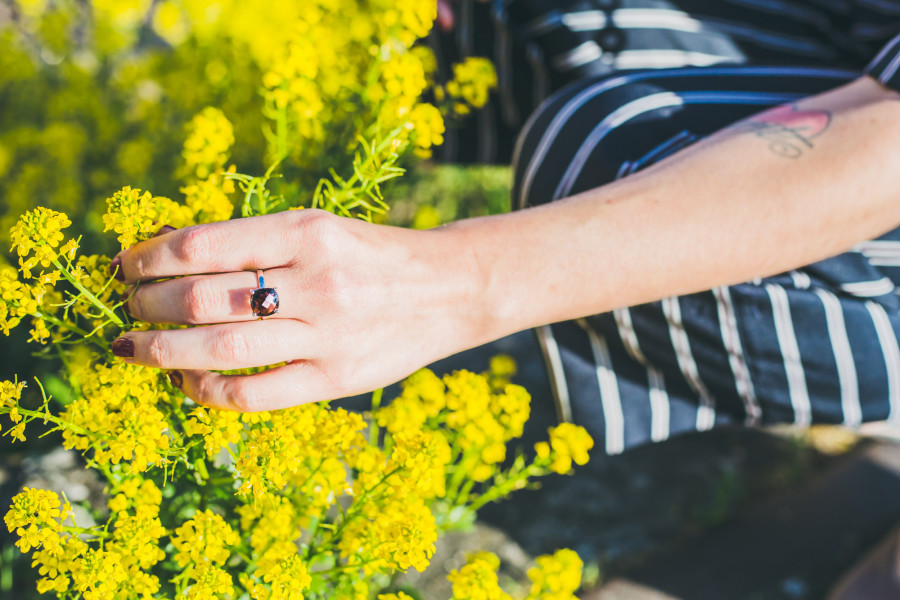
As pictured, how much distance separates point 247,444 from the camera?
80 cm

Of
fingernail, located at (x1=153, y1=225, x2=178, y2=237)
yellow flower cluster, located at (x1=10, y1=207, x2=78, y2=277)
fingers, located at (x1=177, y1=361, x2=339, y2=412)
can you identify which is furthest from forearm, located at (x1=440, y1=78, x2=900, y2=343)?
yellow flower cluster, located at (x1=10, y1=207, x2=78, y2=277)

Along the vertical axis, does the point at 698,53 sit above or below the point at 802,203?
→ above

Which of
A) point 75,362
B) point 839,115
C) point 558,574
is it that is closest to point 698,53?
point 839,115

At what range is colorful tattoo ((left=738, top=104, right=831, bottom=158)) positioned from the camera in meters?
1.03

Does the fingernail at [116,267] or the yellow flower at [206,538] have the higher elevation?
the fingernail at [116,267]

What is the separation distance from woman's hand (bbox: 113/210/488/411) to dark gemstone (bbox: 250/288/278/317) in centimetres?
1

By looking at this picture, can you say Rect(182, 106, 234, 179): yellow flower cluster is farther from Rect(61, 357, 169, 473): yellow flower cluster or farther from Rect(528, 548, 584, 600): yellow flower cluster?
Rect(528, 548, 584, 600): yellow flower cluster

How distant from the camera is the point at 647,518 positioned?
192cm

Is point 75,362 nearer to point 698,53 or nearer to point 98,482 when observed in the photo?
point 98,482

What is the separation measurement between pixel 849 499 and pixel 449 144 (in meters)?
1.68

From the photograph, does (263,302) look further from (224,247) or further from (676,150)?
(676,150)

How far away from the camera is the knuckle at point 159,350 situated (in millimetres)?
746

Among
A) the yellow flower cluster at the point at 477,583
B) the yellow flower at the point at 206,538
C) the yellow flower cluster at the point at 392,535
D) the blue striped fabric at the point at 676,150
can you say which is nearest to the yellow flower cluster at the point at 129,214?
the yellow flower at the point at 206,538

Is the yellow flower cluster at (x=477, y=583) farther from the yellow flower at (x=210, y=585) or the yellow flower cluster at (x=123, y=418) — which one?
the yellow flower cluster at (x=123, y=418)
